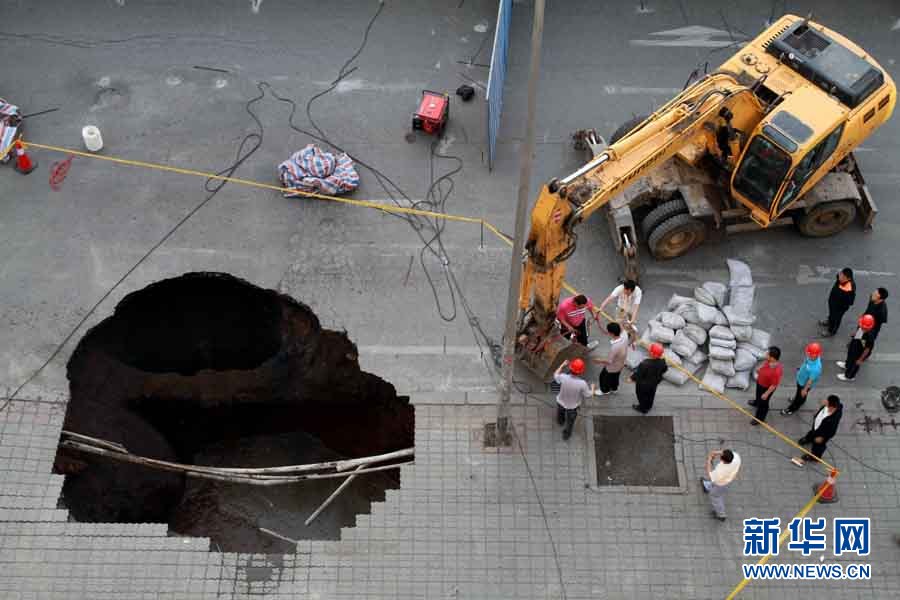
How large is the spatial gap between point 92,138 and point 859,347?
12.7m

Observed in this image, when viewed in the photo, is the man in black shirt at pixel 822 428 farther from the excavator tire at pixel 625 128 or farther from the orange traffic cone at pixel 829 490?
the excavator tire at pixel 625 128

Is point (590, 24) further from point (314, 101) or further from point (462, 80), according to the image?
point (314, 101)

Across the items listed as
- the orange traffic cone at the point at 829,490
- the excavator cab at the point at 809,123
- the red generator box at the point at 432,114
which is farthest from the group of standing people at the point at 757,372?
the red generator box at the point at 432,114

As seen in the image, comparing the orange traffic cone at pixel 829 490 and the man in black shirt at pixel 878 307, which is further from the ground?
the man in black shirt at pixel 878 307

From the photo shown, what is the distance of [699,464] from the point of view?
16.3m

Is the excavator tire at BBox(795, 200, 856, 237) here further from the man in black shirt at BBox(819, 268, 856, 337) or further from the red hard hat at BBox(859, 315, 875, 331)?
the red hard hat at BBox(859, 315, 875, 331)

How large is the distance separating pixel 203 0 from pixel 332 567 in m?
11.8

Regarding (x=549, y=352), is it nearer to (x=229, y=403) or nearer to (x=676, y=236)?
(x=676, y=236)

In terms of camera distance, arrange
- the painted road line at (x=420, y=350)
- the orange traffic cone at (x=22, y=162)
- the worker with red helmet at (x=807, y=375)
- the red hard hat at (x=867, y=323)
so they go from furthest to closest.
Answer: the orange traffic cone at (x=22, y=162) < the painted road line at (x=420, y=350) < the red hard hat at (x=867, y=323) < the worker with red helmet at (x=807, y=375)

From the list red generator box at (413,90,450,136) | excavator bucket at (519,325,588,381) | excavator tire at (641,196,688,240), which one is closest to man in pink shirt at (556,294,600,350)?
excavator bucket at (519,325,588,381)

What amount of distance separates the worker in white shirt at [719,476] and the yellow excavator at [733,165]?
8.53 feet

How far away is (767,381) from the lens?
1598 cm

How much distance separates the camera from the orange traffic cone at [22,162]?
18969mm

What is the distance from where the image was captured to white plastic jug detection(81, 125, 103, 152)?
19.1 metres
